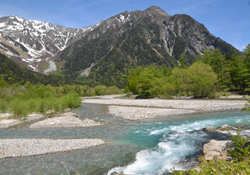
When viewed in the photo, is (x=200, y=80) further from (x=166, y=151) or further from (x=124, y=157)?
(x=124, y=157)

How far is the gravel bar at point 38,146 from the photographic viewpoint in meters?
13.8

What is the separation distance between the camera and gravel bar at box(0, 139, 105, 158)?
13828 mm

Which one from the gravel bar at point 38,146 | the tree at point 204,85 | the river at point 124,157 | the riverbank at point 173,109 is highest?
the tree at point 204,85

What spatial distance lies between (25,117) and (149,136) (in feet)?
75.6

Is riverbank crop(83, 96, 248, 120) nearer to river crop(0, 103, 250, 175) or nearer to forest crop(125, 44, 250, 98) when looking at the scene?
river crop(0, 103, 250, 175)

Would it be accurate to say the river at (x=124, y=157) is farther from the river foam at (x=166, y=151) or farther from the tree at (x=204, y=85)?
Answer: the tree at (x=204, y=85)

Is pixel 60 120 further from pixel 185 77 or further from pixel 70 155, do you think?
pixel 185 77

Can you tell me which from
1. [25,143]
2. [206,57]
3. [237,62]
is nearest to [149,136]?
[25,143]

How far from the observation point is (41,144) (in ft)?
51.2

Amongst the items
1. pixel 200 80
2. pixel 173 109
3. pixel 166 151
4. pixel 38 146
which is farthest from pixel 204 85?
pixel 38 146

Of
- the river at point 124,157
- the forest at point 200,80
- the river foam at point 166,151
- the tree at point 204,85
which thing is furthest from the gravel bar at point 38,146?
the forest at point 200,80

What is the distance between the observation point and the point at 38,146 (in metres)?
15.1

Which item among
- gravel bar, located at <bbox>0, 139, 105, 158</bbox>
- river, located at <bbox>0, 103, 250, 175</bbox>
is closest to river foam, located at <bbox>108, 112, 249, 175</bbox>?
river, located at <bbox>0, 103, 250, 175</bbox>

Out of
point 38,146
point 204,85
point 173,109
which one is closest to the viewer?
point 38,146
